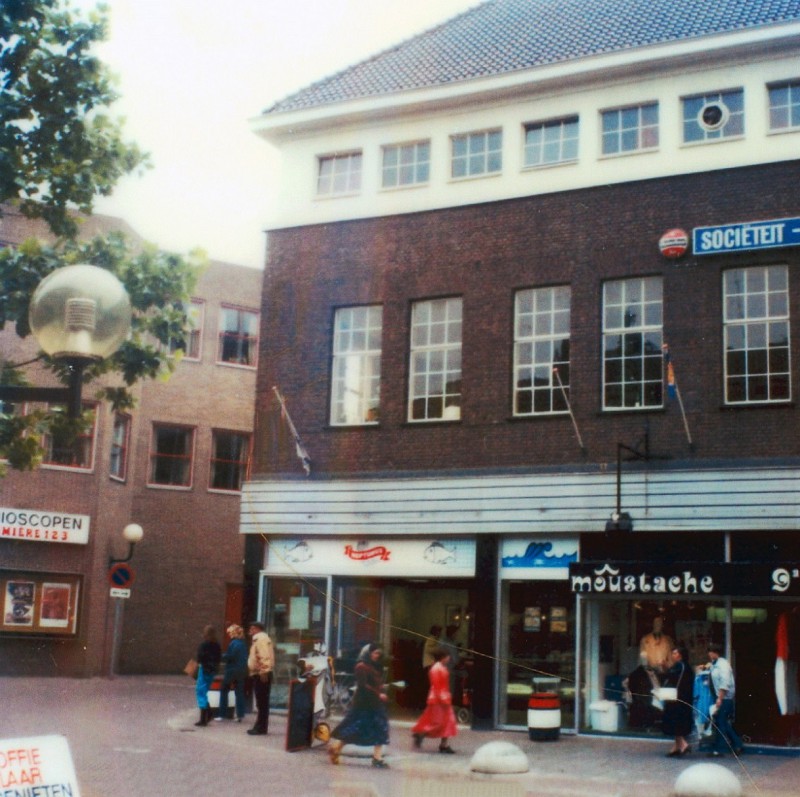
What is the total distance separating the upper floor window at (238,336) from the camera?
30.0 metres

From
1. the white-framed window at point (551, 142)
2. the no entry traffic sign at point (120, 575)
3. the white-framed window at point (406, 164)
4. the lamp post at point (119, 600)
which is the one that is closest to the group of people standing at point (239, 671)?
the no entry traffic sign at point (120, 575)

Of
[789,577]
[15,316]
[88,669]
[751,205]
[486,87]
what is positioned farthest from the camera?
[88,669]

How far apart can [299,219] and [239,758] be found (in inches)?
348

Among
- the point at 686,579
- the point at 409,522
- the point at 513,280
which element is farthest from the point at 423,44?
the point at 686,579

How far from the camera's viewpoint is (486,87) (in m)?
20.2

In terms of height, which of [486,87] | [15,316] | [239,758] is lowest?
[239,758]

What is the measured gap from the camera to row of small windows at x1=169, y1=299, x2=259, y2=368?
97.7ft

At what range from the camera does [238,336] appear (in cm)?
3098

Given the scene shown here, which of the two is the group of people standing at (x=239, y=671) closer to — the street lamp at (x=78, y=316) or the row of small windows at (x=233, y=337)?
the row of small windows at (x=233, y=337)

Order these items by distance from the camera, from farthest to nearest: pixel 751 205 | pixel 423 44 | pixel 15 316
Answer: pixel 423 44 → pixel 751 205 → pixel 15 316

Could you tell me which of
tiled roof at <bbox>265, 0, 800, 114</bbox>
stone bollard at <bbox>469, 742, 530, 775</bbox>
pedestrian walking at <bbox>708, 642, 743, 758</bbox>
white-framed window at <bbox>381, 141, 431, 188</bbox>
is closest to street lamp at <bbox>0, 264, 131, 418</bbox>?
stone bollard at <bbox>469, 742, 530, 775</bbox>

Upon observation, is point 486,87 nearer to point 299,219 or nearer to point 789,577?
point 299,219

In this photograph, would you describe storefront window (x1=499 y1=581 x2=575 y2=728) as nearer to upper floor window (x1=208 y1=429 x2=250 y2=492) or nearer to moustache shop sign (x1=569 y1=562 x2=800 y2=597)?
moustache shop sign (x1=569 y1=562 x2=800 y2=597)

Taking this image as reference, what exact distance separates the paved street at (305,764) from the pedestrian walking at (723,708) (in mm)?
312
